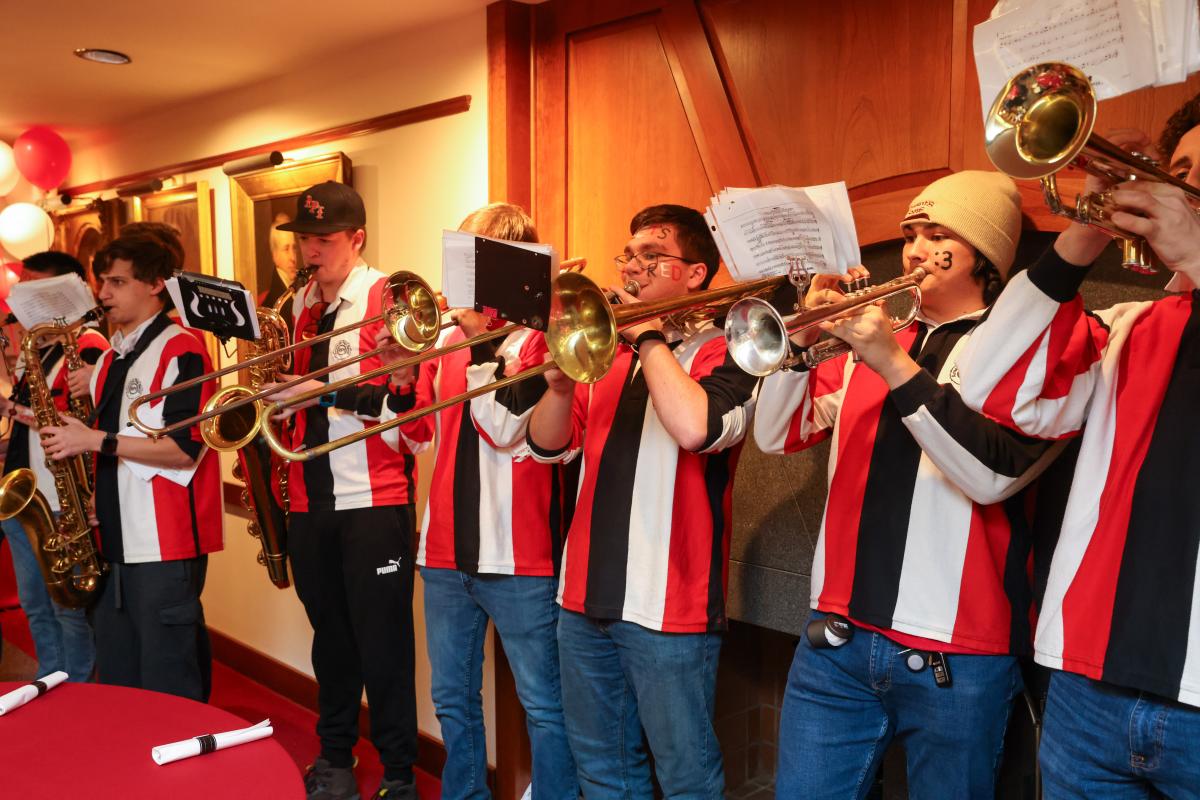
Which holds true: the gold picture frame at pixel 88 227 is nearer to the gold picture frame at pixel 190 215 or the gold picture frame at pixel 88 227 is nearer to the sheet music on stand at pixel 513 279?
the gold picture frame at pixel 190 215

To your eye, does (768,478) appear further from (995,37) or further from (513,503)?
(995,37)

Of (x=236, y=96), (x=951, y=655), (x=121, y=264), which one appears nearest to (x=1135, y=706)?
(x=951, y=655)

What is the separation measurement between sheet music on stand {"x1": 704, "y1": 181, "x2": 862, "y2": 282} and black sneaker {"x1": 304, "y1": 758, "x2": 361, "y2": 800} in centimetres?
249

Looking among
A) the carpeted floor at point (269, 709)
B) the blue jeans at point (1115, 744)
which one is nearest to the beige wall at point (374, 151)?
the carpeted floor at point (269, 709)

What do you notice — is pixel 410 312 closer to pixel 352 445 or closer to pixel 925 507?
pixel 352 445

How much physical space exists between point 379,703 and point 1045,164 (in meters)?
2.65

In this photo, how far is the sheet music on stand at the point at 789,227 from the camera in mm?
1947

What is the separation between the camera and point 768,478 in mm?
2906

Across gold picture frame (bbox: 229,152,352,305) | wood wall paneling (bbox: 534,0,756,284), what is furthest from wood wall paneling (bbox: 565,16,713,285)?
gold picture frame (bbox: 229,152,352,305)

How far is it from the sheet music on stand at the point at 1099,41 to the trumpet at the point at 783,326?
0.47 metres

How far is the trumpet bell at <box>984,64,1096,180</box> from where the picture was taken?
1.41 m

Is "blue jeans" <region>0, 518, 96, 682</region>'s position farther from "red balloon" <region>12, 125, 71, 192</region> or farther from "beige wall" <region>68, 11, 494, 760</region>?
"red balloon" <region>12, 125, 71, 192</region>

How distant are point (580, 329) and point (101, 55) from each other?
138 inches

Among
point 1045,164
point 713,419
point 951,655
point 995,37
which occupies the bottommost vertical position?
point 951,655
